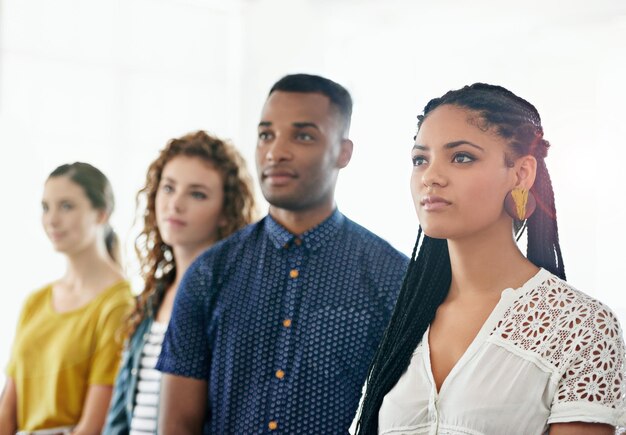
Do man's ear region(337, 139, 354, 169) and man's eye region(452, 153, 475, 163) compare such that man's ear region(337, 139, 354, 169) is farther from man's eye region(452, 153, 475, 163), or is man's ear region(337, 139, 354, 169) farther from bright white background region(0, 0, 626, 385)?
man's eye region(452, 153, 475, 163)

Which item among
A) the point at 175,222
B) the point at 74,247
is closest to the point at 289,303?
the point at 175,222

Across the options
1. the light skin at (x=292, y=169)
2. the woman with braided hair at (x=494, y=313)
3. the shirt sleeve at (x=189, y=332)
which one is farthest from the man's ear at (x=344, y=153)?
the woman with braided hair at (x=494, y=313)

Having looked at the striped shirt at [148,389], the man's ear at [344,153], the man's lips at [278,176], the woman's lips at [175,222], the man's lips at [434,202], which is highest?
the man's ear at [344,153]

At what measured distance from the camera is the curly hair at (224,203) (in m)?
2.57

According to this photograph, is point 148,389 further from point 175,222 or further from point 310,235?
point 310,235

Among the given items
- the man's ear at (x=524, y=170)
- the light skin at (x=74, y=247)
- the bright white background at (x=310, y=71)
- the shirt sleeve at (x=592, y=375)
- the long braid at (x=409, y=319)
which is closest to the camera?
the shirt sleeve at (x=592, y=375)

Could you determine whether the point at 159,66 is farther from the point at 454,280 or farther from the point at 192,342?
the point at 454,280

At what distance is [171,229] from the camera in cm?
246

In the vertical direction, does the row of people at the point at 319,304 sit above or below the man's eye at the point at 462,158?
below

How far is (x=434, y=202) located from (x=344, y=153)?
Answer: 64 cm

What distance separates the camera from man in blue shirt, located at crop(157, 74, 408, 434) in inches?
75.0

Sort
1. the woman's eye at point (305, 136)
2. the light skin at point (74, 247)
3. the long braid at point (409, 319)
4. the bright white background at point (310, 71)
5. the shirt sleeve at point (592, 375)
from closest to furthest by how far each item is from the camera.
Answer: the shirt sleeve at point (592, 375) → the long braid at point (409, 319) → the bright white background at point (310, 71) → the woman's eye at point (305, 136) → the light skin at point (74, 247)

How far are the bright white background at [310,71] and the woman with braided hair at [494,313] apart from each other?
19 cm

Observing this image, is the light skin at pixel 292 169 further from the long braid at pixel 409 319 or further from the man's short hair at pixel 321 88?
the long braid at pixel 409 319
